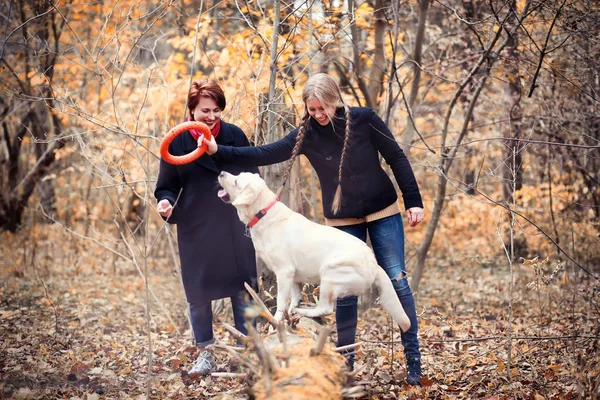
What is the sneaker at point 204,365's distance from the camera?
4.38 m

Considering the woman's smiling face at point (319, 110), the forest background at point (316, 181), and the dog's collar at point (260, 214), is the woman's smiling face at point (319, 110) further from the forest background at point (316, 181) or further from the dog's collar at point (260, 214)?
the forest background at point (316, 181)

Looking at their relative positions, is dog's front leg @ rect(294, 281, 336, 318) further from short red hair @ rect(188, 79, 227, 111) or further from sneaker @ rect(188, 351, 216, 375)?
short red hair @ rect(188, 79, 227, 111)

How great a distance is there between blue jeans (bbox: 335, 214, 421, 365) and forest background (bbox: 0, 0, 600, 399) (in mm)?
324

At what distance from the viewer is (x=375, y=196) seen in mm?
3799

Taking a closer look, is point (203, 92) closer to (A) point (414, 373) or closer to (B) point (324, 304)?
(B) point (324, 304)

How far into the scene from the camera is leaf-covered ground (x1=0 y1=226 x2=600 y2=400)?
3.94 meters

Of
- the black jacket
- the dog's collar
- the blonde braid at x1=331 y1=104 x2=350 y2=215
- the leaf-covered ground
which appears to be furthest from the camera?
the leaf-covered ground

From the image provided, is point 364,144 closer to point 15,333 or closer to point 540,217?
point 15,333

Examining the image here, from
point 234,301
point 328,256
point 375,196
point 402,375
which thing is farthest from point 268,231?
point 402,375

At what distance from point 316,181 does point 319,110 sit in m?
4.04

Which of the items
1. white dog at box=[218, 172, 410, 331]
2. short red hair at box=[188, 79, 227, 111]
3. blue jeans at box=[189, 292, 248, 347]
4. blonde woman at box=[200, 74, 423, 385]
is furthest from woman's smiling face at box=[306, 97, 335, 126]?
blue jeans at box=[189, 292, 248, 347]

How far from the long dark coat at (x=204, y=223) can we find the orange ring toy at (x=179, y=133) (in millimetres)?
318

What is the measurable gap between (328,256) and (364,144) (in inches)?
36.1

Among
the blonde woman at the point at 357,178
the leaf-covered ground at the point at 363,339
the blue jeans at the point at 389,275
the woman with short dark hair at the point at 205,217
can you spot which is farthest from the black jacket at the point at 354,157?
the leaf-covered ground at the point at 363,339
